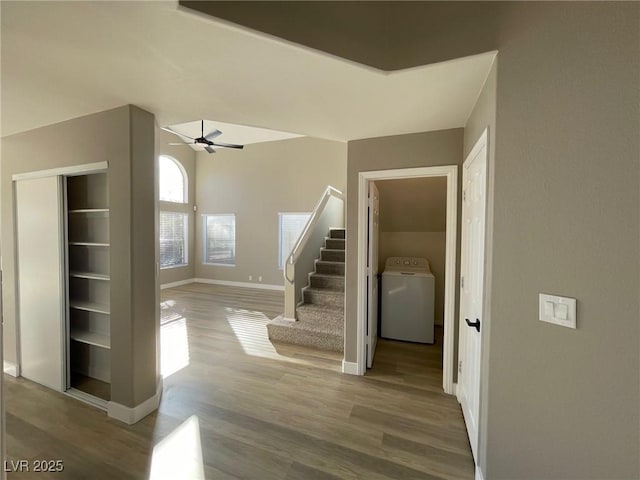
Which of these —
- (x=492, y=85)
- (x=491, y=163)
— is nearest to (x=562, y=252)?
(x=491, y=163)

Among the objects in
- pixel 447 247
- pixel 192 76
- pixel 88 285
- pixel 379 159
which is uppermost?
pixel 192 76

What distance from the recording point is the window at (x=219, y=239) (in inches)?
293

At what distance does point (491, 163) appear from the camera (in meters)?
1.42

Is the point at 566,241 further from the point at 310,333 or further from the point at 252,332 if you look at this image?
the point at 252,332

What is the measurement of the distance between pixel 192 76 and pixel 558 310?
2213 millimetres

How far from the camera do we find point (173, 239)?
718 cm

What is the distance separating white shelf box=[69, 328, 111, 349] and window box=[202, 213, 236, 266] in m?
4.80

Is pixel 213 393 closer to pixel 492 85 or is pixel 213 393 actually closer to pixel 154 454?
pixel 154 454

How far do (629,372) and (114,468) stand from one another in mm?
2677

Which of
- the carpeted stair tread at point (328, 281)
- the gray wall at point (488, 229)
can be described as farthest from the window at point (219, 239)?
the gray wall at point (488, 229)

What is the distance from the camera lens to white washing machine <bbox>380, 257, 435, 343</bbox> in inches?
137

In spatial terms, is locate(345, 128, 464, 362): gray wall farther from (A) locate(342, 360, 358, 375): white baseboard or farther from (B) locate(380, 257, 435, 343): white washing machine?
(B) locate(380, 257, 435, 343): white washing machine

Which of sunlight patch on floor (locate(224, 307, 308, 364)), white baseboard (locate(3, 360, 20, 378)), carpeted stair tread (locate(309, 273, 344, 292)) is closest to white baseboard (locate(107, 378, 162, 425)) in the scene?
sunlight patch on floor (locate(224, 307, 308, 364))

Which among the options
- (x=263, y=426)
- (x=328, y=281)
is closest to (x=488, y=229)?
(x=263, y=426)
